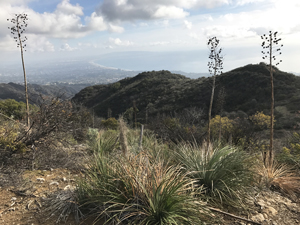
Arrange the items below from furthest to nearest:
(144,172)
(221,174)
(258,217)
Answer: (221,174) → (258,217) → (144,172)

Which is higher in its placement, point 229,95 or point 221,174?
point 221,174

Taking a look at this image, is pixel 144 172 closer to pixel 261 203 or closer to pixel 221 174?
pixel 221 174

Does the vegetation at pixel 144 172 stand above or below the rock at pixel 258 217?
above

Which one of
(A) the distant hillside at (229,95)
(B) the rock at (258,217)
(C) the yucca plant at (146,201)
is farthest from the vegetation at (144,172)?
(A) the distant hillside at (229,95)

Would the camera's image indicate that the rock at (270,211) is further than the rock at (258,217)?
Yes

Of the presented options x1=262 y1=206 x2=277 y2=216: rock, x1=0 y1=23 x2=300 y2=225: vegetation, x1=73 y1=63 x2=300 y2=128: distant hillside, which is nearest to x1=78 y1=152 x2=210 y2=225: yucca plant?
x1=0 y1=23 x2=300 y2=225: vegetation

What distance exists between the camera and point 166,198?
231cm

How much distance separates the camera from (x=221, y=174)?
10.5ft

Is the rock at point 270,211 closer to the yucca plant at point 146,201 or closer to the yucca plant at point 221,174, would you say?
the yucca plant at point 221,174

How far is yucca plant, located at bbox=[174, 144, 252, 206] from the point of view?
2986mm

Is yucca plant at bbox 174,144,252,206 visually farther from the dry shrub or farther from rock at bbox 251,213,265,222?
the dry shrub

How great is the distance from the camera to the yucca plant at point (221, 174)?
2.99 metres

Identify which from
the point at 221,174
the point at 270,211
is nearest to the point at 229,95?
the point at 221,174

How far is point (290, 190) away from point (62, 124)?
14.6ft
